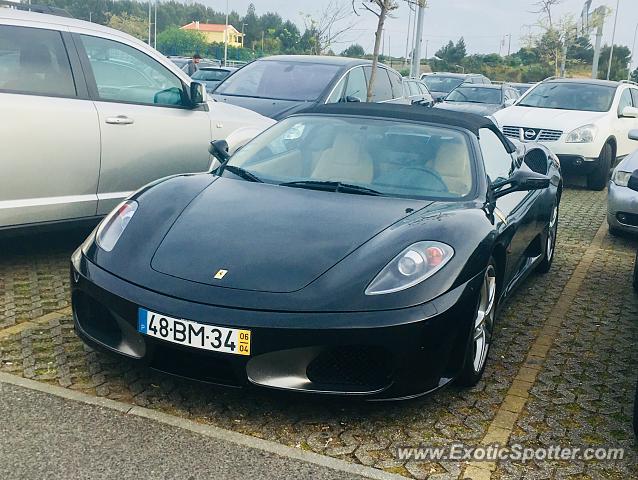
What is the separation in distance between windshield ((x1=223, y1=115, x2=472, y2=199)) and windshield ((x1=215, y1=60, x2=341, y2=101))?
4.11 meters

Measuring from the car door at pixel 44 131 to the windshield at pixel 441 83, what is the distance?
58.6 feet

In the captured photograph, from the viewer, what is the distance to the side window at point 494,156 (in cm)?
450

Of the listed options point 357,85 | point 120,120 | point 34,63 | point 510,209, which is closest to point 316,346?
point 510,209

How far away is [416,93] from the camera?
1388 cm

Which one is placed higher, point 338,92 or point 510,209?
point 338,92

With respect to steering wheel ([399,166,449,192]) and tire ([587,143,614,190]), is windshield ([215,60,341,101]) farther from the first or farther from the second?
steering wheel ([399,166,449,192])

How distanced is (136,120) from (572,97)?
7994mm

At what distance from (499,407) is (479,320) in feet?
1.40

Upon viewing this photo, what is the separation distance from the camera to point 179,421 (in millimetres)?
3219

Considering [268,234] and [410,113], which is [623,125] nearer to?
[410,113]

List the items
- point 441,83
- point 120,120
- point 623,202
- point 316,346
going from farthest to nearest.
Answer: point 441,83
point 623,202
point 120,120
point 316,346

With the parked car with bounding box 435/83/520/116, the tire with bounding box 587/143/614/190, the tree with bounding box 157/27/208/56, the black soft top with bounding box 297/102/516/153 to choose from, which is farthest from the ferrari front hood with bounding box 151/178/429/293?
the tree with bounding box 157/27/208/56

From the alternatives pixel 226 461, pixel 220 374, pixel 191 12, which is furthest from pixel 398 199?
pixel 191 12

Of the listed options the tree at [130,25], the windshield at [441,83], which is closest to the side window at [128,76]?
Result: the windshield at [441,83]
